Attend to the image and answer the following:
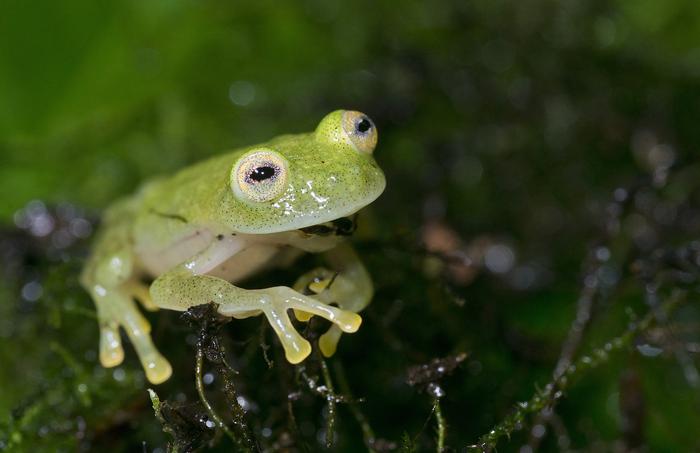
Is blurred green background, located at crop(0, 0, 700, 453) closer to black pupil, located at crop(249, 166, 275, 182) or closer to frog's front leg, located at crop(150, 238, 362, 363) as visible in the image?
frog's front leg, located at crop(150, 238, 362, 363)

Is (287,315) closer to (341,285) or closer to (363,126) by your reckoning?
(341,285)

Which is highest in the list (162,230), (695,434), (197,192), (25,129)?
(197,192)

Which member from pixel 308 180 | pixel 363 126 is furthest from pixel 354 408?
pixel 363 126

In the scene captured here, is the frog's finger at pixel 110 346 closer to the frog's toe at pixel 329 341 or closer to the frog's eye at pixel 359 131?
the frog's toe at pixel 329 341

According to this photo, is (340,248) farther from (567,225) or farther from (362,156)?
(567,225)

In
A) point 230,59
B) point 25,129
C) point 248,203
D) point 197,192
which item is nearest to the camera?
point 248,203

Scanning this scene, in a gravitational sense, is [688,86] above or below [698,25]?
below

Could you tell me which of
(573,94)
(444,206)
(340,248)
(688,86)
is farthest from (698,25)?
(340,248)

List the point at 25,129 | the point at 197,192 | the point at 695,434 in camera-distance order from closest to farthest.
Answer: the point at 197,192, the point at 695,434, the point at 25,129

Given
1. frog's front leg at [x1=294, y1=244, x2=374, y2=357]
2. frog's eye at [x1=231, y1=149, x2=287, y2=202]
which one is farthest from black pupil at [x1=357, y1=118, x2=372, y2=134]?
frog's front leg at [x1=294, y1=244, x2=374, y2=357]
